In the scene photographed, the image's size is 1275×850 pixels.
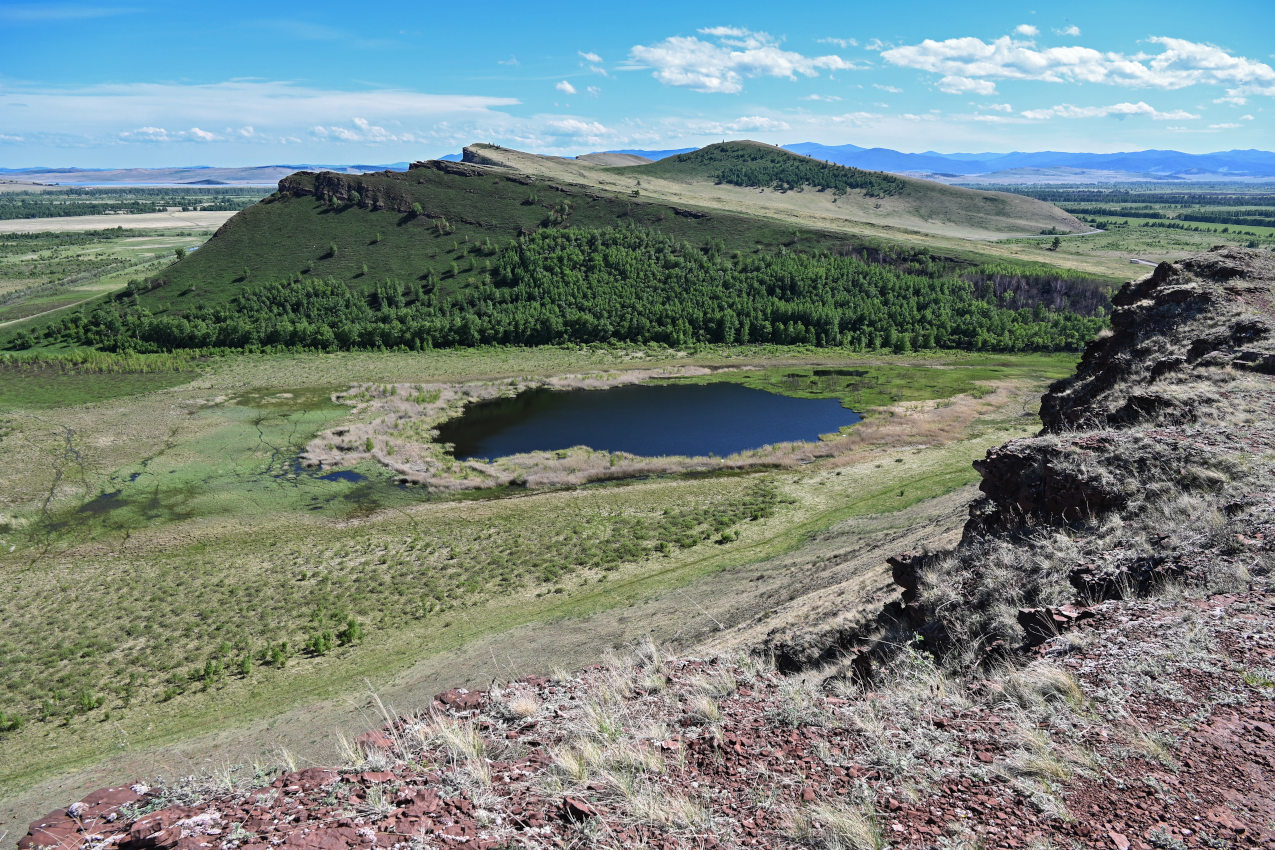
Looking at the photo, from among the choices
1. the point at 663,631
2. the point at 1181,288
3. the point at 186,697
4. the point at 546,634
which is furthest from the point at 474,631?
the point at 1181,288

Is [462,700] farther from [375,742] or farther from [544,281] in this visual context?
[544,281]

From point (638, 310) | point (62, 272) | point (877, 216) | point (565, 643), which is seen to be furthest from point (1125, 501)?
point (62, 272)

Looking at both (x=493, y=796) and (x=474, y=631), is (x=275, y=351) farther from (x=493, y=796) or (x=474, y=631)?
(x=493, y=796)

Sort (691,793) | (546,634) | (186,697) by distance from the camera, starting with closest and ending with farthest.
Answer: (691,793) → (186,697) → (546,634)

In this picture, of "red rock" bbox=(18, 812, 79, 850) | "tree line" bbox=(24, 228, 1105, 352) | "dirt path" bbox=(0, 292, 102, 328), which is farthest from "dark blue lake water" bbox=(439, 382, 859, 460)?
"dirt path" bbox=(0, 292, 102, 328)

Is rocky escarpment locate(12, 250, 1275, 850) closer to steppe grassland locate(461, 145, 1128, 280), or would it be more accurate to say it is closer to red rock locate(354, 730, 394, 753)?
red rock locate(354, 730, 394, 753)

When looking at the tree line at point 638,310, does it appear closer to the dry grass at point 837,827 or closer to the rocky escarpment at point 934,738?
the rocky escarpment at point 934,738

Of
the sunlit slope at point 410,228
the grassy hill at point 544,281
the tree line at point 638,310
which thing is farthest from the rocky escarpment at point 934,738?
the sunlit slope at point 410,228
